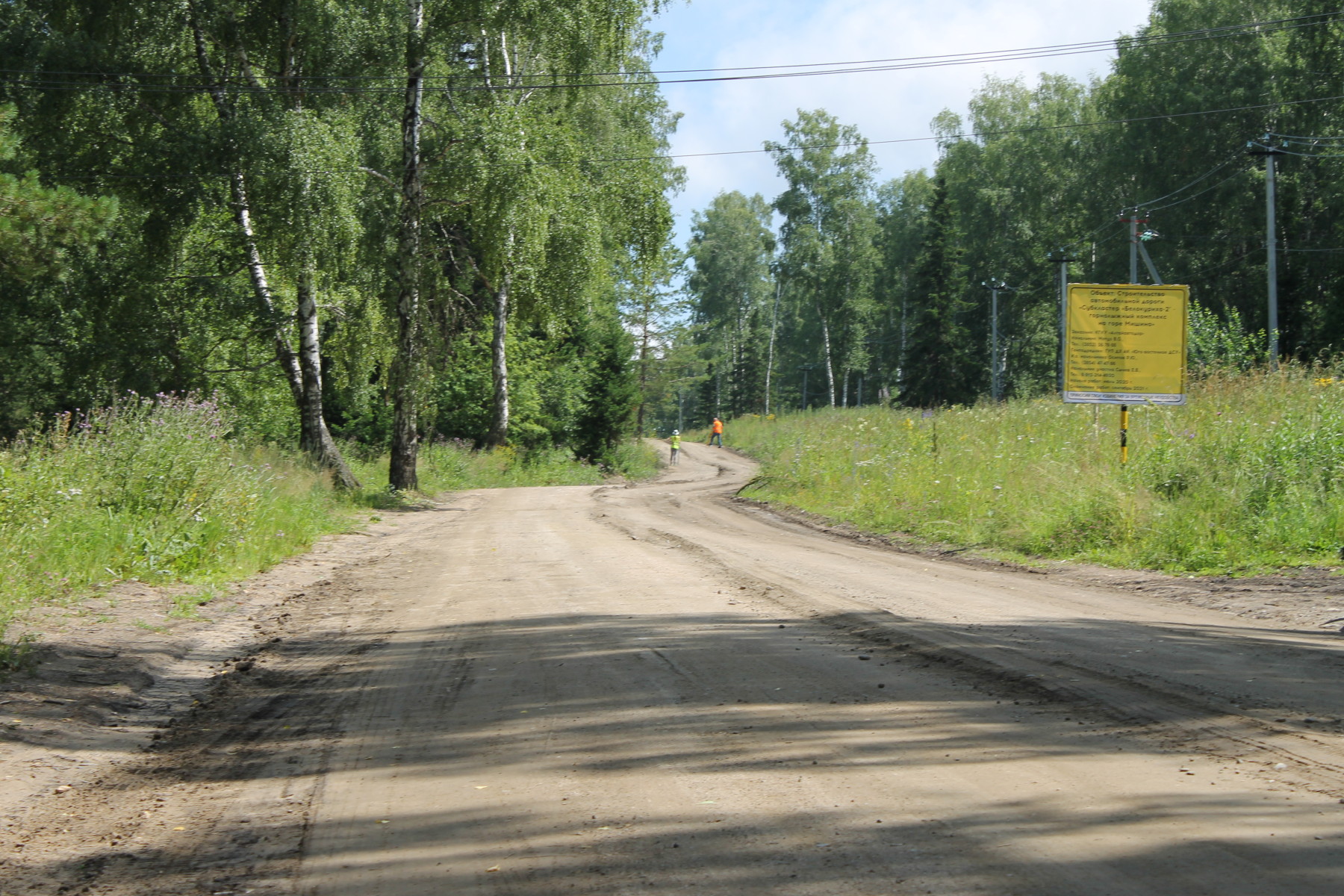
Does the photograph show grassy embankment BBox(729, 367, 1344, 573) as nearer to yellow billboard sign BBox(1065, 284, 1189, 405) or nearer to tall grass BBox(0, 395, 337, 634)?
yellow billboard sign BBox(1065, 284, 1189, 405)

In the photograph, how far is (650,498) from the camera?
26.9 meters

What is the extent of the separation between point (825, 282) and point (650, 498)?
146 feet

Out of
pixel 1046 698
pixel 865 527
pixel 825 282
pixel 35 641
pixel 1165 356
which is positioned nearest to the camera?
pixel 1046 698

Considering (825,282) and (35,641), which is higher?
(825,282)

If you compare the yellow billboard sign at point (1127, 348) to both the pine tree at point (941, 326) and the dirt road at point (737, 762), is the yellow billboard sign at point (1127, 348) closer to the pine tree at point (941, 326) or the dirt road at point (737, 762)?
the dirt road at point (737, 762)

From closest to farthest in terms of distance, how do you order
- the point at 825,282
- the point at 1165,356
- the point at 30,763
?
1. the point at 30,763
2. the point at 1165,356
3. the point at 825,282

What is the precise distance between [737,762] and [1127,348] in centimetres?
1357

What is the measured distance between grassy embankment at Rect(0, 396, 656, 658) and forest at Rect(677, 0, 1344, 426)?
16055mm

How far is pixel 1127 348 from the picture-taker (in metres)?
16.2

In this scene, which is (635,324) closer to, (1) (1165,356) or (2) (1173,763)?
(1) (1165,356)

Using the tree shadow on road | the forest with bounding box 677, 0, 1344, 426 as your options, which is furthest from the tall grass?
the forest with bounding box 677, 0, 1344, 426

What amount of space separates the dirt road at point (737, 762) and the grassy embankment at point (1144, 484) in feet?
12.1

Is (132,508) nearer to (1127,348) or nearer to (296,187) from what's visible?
(296,187)

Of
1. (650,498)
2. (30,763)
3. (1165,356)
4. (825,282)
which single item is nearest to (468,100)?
(650,498)
